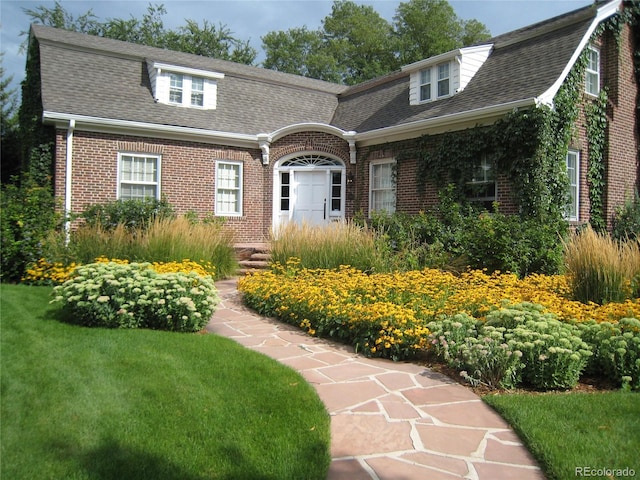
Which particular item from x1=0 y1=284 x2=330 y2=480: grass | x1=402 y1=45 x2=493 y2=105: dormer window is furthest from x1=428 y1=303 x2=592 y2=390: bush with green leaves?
x1=402 y1=45 x2=493 y2=105: dormer window

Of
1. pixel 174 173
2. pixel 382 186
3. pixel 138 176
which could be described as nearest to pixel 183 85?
pixel 174 173

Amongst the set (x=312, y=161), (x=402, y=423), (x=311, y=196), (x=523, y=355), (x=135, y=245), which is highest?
(x=312, y=161)

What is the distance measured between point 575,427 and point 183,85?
13343 mm

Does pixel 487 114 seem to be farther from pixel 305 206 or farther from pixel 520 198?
pixel 305 206

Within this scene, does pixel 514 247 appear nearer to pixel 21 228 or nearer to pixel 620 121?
pixel 620 121

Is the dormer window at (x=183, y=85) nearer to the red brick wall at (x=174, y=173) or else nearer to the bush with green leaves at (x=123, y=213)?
the red brick wall at (x=174, y=173)

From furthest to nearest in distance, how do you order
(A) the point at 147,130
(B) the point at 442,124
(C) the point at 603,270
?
1. (A) the point at 147,130
2. (B) the point at 442,124
3. (C) the point at 603,270

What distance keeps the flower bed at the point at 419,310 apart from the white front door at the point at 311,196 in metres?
6.26

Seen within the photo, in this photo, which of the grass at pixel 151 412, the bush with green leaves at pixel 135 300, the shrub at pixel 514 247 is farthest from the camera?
the shrub at pixel 514 247

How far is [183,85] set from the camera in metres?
14.0

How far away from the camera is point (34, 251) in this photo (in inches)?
328

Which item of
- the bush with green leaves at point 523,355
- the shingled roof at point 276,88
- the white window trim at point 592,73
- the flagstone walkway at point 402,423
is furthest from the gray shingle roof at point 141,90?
the bush with green leaves at point 523,355

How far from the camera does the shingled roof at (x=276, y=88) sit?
11.0 meters

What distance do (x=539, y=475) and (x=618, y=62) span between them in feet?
39.8
